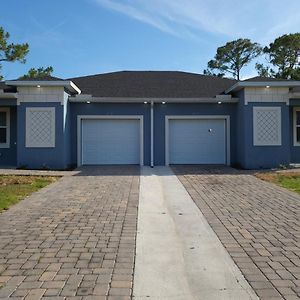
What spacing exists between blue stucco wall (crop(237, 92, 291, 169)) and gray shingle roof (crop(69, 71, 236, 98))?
2.53 meters

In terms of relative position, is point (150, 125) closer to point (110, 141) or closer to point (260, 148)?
point (110, 141)

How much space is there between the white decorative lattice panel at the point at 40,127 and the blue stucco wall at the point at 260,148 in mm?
8030

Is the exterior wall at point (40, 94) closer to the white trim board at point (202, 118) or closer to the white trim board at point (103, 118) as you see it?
the white trim board at point (103, 118)

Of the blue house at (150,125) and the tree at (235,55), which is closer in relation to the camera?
Result: the blue house at (150,125)

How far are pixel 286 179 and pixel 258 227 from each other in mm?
6580

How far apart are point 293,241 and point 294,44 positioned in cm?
3454

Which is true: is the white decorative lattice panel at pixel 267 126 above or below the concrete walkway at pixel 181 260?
above

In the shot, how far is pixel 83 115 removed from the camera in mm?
16828

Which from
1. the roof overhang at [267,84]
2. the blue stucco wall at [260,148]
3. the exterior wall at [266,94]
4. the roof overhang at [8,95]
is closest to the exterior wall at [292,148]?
the blue stucco wall at [260,148]

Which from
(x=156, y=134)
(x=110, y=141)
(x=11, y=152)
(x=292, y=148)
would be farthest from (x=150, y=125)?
(x=292, y=148)

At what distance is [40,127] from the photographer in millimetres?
15539

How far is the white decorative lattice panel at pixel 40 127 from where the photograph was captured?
15477 millimetres

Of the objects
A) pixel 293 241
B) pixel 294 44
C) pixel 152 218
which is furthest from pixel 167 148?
pixel 294 44

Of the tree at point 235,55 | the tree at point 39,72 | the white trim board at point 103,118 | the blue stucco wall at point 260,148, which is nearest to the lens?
the blue stucco wall at point 260,148
